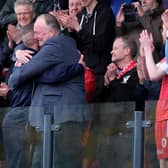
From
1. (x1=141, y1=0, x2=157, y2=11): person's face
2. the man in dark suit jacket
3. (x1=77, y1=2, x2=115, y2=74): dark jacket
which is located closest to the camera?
the man in dark suit jacket

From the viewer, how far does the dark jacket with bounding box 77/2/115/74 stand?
9.66m

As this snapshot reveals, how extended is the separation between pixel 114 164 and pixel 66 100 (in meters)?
0.87

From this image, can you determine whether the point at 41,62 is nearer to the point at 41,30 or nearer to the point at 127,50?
the point at 41,30

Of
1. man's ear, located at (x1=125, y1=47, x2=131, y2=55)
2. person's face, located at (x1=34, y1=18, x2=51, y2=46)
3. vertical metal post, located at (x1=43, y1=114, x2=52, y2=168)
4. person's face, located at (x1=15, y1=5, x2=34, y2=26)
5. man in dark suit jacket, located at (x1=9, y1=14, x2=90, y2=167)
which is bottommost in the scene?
vertical metal post, located at (x1=43, y1=114, x2=52, y2=168)

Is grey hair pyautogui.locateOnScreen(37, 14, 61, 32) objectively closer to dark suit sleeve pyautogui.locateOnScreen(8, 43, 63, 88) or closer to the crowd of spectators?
the crowd of spectators

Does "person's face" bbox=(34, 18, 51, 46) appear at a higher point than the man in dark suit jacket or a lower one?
higher

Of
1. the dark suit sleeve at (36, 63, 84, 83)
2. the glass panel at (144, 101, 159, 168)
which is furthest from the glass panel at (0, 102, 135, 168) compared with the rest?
the dark suit sleeve at (36, 63, 84, 83)

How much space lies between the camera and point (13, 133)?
27.0ft

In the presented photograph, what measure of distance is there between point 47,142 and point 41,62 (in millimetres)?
798

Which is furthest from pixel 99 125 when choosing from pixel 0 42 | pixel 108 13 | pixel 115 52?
pixel 0 42

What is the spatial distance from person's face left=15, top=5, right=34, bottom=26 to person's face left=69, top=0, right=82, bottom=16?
0.50m

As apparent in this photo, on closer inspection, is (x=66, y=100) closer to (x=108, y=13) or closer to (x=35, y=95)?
(x=35, y=95)

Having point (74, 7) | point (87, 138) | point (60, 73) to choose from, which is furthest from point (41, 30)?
point (74, 7)

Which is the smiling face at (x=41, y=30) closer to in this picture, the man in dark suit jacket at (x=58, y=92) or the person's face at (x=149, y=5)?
the man in dark suit jacket at (x=58, y=92)
